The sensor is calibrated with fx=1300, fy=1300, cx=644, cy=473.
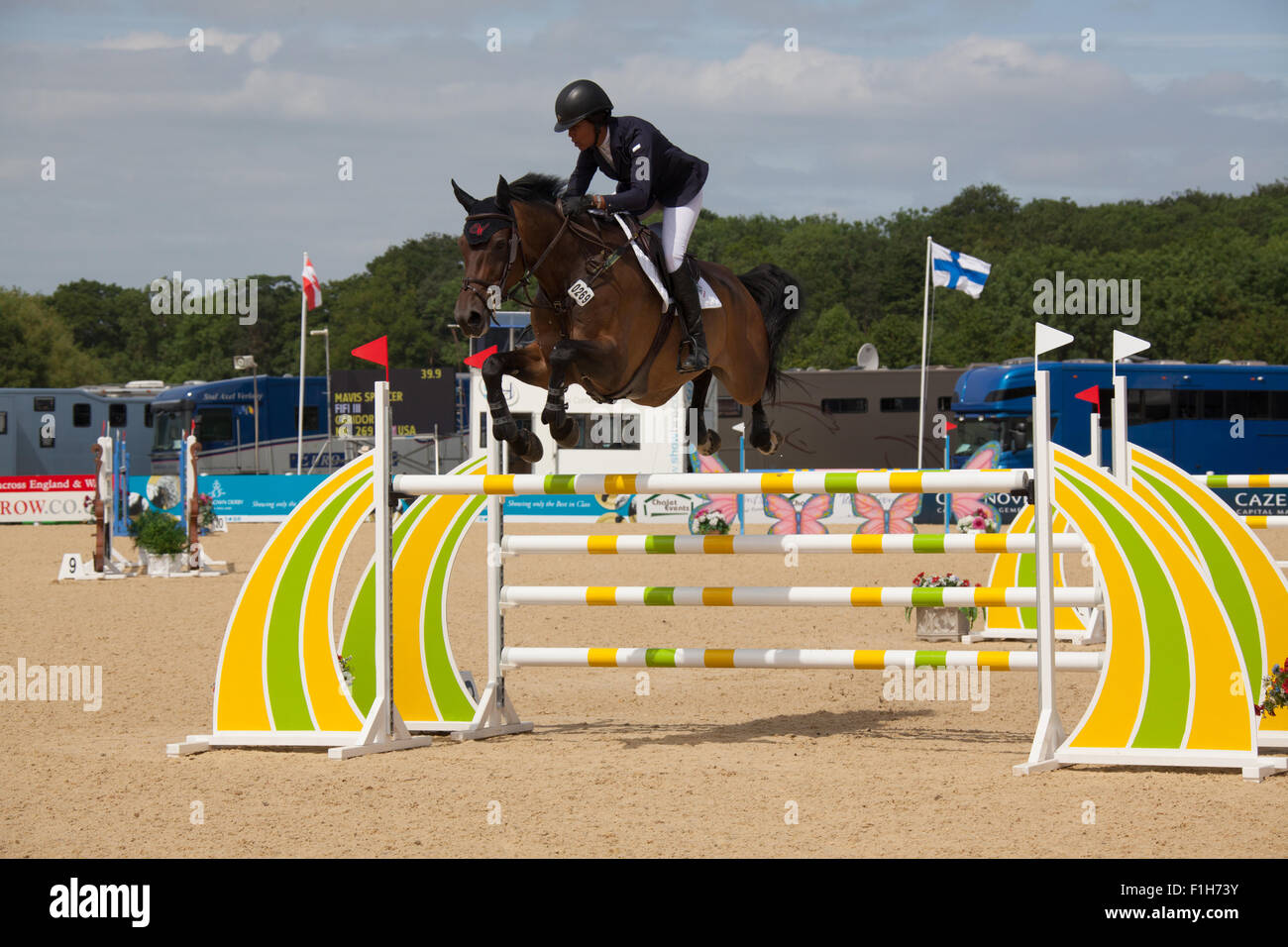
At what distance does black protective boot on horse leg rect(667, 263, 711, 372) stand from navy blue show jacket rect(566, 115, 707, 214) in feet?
1.12

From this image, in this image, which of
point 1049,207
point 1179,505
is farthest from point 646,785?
point 1049,207

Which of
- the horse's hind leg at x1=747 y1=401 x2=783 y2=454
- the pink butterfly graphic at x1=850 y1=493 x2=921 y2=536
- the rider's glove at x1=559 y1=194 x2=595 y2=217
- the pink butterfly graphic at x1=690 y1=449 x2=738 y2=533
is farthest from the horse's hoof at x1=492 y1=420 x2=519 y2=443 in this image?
the pink butterfly graphic at x1=690 y1=449 x2=738 y2=533

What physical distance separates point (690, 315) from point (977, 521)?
10979mm

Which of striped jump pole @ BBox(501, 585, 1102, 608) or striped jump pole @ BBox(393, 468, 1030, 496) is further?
striped jump pole @ BBox(501, 585, 1102, 608)

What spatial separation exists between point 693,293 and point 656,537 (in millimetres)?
1085

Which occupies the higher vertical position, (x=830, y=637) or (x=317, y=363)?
(x=317, y=363)

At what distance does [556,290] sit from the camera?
5.42 metres

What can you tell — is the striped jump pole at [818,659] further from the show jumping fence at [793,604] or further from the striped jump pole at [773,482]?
the striped jump pole at [773,482]

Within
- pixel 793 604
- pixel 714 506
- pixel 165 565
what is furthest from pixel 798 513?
pixel 793 604

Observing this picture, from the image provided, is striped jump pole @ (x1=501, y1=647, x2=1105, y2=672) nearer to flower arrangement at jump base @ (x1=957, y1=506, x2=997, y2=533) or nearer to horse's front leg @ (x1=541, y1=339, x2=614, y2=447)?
horse's front leg @ (x1=541, y1=339, x2=614, y2=447)

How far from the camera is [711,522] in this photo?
684 inches

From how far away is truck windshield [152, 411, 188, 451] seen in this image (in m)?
29.1

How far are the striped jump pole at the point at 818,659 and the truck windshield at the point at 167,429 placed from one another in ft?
83.0
